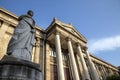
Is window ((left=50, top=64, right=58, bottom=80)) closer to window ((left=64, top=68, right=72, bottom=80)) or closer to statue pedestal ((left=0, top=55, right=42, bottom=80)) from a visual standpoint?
window ((left=64, top=68, right=72, bottom=80))

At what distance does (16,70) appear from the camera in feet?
10.1

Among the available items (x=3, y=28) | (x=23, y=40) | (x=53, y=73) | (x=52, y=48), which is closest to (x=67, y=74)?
(x=53, y=73)

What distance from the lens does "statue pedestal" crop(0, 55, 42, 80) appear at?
2918 millimetres

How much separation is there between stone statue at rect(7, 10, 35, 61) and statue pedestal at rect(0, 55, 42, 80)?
0.53m

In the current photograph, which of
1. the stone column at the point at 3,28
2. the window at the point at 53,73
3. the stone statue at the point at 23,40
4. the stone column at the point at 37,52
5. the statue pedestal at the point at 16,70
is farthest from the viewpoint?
the window at the point at 53,73

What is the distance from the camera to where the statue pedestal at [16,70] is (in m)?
2.92

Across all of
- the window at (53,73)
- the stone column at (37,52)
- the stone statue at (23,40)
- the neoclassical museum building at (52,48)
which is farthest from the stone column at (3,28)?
the stone statue at (23,40)

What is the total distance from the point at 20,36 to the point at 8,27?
33.6 feet

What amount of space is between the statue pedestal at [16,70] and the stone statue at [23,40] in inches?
20.7

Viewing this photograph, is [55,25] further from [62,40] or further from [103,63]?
[103,63]

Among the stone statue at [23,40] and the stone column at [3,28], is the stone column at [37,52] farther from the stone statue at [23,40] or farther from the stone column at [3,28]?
the stone statue at [23,40]

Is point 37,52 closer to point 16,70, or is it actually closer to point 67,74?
point 67,74

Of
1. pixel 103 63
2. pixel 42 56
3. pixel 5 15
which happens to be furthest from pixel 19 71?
pixel 103 63

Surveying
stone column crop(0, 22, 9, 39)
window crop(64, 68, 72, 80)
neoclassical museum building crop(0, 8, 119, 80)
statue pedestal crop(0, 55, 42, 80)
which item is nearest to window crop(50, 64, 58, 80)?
neoclassical museum building crop(0, 8, 119, 80)
